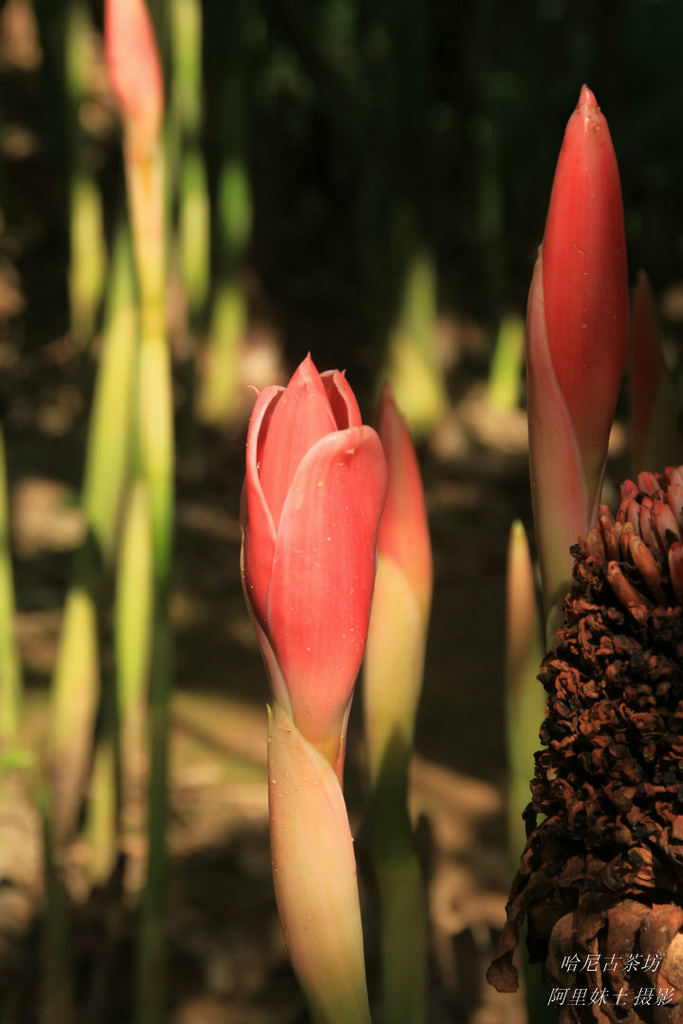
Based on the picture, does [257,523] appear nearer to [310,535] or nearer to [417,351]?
[310,535]

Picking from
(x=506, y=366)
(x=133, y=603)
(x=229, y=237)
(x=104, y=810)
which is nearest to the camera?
(x=133, y=603)

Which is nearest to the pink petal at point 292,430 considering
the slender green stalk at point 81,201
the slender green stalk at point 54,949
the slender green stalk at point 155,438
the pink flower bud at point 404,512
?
the pink flower bud at point 404,512

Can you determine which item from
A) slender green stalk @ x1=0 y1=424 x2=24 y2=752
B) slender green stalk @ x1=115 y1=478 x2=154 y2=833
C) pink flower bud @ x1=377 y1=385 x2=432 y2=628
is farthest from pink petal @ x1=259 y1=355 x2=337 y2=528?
slender green stalk @ x1=0 y1=424 x2=24 y2=752

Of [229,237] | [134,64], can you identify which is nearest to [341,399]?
[134,64]

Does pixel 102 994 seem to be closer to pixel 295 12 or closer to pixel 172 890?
pixel 172 890

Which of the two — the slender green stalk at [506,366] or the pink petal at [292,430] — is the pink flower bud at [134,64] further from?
the slender green stalk at [506,366]
